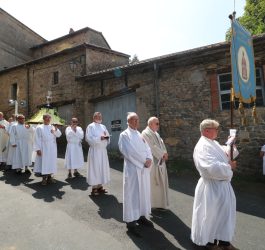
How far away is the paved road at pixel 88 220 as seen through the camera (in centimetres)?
463

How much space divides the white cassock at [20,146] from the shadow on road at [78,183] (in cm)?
187

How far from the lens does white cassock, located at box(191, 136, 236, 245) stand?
396 centimetres

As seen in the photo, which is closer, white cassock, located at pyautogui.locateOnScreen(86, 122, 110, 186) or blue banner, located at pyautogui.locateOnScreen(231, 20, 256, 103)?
blue banner, located at pyautogui.locateOnScreen(231, 20, 256, 103)

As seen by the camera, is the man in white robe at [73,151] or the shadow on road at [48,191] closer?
the shadow on road at [48,191]

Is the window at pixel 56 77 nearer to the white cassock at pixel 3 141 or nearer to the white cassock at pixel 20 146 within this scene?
the white cassock at pixel 3 141

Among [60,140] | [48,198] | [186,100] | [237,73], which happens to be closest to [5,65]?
[60,140]

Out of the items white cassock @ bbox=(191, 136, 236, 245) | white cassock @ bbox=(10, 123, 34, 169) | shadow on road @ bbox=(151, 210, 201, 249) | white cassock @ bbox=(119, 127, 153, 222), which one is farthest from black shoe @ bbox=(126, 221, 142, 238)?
white cassock @ bbox=(10, 123, 34, 169)

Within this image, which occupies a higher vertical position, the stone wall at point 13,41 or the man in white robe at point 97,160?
the stone wall at point 13,41

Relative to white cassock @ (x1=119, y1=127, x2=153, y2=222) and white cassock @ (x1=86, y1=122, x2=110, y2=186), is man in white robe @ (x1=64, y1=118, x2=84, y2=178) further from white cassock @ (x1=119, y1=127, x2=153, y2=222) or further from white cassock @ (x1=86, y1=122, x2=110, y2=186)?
white cassock @ (x1=119, y1=127, x2=153, y2=222)

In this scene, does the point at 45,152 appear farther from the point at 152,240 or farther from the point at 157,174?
the point at 152,240

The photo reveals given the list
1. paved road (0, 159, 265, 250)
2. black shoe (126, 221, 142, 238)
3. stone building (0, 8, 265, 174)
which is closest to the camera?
paved road (0, 159, 265, 250)

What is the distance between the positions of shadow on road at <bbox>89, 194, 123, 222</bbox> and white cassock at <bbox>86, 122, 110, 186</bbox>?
40 cm

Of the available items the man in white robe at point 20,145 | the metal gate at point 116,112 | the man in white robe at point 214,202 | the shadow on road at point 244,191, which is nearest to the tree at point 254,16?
the metal gate at point 116,112

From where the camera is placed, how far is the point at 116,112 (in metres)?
15.1
